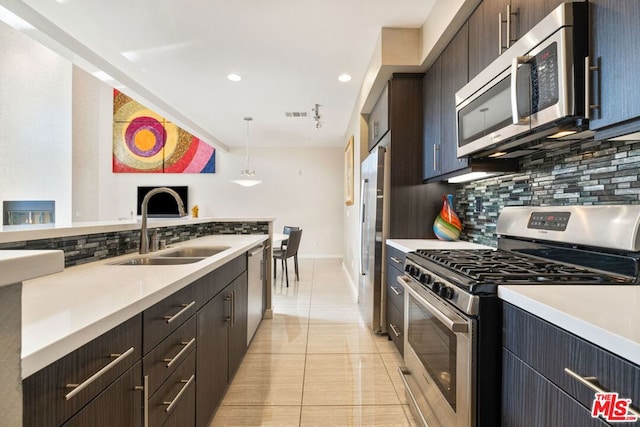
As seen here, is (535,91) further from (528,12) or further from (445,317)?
(445,317)

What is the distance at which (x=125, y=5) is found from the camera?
244cm

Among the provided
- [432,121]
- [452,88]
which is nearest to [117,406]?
[452,88]

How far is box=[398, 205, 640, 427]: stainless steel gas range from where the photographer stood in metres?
1.12

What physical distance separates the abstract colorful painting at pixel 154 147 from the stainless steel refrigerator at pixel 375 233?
5613 millimetres

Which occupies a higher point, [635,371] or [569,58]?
[569,58]

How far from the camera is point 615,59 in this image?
100cm

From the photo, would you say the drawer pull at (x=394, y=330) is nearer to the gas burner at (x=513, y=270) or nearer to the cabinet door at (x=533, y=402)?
the gas burner at (x=513, y=270)

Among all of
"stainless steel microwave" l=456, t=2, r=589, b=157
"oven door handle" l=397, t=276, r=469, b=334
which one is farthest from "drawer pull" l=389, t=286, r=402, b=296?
"stainless steel microwave" l=456, t=2, r=589, b=157

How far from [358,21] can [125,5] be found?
5.93 ft

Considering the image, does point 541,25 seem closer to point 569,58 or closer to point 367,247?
point 569,58

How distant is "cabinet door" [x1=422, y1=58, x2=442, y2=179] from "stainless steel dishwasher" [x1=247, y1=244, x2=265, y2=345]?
161 centimetres

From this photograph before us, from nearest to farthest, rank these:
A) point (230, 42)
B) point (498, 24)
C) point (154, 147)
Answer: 1. point (498, 24)
2. point (230, 42)
3. point (154, 147)

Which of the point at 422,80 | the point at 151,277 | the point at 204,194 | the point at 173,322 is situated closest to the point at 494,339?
the point at 173,322

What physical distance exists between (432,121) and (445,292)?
165 centimetres
